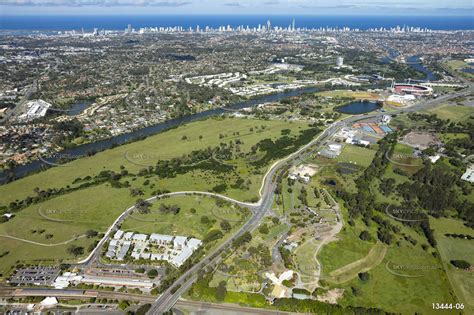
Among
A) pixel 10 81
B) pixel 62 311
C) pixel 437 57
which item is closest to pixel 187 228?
pixel 62 311

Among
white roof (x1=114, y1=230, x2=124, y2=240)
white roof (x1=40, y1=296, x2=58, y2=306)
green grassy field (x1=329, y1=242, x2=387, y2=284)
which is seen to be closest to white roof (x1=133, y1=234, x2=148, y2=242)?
white roof (x1=114, y1=230, x2=124, y2=240)

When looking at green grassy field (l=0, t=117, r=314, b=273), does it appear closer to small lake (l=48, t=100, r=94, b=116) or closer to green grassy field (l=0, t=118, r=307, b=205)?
green grassy field (l=0, t=118, r=307, b=205)

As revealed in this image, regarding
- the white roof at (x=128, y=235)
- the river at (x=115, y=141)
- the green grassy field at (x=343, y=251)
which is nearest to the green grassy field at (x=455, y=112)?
the river at (x=115, y=141)

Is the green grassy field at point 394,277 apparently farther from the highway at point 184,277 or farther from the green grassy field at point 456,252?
the highway at point 184,277

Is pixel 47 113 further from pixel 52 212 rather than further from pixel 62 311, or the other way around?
pixel 62 311

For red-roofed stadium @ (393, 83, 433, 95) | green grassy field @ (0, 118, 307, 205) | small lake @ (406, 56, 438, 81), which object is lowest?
green grassy field @ (0, 118, 307, 205)

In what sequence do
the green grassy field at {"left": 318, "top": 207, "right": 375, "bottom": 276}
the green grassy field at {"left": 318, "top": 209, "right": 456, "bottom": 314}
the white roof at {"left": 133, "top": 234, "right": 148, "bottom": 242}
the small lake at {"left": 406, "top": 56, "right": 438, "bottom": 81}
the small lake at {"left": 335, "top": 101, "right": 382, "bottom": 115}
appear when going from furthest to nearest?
the small lake at {"left": 406, "top": 56, "right": 438, "bottom": 81} → the small lake at {"left": 335, "top": 101, "right": 382, "bottom": 115} → the white roof at {"left": 133, "top": 234, "right": 148, "bottom": 242} → the green grassy field at {"left": 318, "top": 207, "right": 375, "bottom": 276} → the green grassy field at {"left": 318, "top": 209, "right": 456, "bottom": 314}
